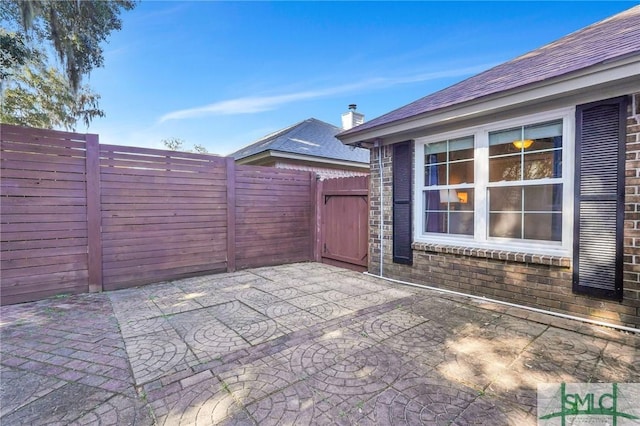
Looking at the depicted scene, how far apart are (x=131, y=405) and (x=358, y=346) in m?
1.74

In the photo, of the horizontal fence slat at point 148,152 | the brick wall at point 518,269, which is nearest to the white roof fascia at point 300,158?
the horizontal fence slat at point 148,152

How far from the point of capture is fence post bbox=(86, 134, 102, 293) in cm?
431

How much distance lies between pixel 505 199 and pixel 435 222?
1.04 metres

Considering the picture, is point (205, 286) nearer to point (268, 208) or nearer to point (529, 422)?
point (268, 208)

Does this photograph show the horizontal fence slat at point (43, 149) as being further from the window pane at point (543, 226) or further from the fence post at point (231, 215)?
the window pane at point (543, 226)

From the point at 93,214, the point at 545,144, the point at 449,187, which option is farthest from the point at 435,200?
the point at 93,214

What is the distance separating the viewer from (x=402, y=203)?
491 cm

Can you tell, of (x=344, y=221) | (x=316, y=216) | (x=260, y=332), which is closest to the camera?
(x=260, y=332)

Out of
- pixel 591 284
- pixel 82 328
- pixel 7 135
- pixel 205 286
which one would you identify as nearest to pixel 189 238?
pixel 205 286

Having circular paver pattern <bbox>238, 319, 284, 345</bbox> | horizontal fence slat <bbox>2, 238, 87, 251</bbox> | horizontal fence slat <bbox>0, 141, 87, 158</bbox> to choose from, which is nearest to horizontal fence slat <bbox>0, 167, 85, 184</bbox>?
horizontal fence slat <bbox>0, 141, 87, 158</bbox>

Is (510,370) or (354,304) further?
(354,304)

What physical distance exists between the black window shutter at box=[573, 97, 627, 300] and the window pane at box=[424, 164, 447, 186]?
166 centimetres

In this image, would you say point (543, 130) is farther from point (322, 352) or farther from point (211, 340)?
point (211, 340)

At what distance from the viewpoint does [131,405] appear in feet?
6.14
